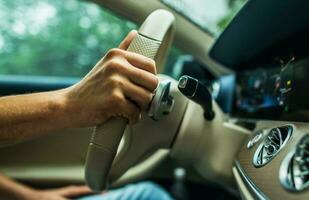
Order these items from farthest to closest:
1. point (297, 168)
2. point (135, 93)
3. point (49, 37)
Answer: point (49, 37)
point (135, 93)
point (297, 168)

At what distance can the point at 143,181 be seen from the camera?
4.17ft

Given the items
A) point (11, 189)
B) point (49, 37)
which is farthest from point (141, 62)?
point (49, 37)

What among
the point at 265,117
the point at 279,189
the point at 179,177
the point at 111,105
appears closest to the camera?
the point at 279,189

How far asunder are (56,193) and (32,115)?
594mm

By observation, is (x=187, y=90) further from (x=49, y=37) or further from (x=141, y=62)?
(x=49, y=37)

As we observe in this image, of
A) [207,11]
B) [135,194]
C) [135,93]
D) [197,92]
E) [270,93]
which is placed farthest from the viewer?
[207,11]

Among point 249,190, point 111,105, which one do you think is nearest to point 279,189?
point 249,190

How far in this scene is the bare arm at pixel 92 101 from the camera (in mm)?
591

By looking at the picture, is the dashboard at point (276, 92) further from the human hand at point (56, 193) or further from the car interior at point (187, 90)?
the human hand at point (56, 193)

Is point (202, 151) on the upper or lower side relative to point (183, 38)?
lower

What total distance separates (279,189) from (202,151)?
0.38 m

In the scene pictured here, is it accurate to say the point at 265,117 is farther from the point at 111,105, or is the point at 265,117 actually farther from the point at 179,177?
the point at 179,177

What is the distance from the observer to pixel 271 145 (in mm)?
617

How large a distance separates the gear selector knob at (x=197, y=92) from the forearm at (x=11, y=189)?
586mm
